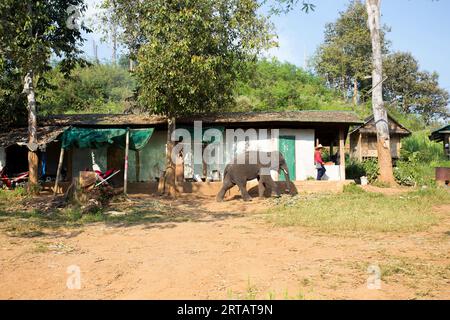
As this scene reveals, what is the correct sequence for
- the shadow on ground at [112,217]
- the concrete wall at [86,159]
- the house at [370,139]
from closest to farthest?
the shadow on ground at [112,217] < the concrete wall at [86,159] < the house at [370,139]

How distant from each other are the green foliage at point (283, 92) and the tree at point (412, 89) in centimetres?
477

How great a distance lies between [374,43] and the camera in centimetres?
1684

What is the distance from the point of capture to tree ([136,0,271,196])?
13.7 meters

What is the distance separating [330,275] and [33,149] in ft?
42.1

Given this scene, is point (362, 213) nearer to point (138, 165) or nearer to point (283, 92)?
point (138, 165)

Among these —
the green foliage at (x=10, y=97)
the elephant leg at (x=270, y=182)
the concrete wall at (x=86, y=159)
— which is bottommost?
the elephant leg at (x=270, y=182)

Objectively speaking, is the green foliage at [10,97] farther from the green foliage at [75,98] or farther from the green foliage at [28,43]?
the green foliage at [75,98]

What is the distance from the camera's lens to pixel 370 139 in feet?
81.7

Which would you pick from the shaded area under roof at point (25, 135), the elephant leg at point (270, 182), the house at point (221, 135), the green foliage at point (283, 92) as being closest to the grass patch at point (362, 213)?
the elephant leg at point (270, 182)

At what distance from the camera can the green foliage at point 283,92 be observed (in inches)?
1158

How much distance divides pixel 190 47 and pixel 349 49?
25269mm

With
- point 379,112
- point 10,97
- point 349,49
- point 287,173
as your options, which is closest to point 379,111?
point 379,112

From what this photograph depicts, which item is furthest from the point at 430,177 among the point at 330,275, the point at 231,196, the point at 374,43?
the point at 330,275

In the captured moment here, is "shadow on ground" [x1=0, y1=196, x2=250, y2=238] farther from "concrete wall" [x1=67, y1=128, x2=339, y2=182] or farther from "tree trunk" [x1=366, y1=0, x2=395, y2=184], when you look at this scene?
"tree trunk" [x1=366, y1=0, x2=395, y2=184]
